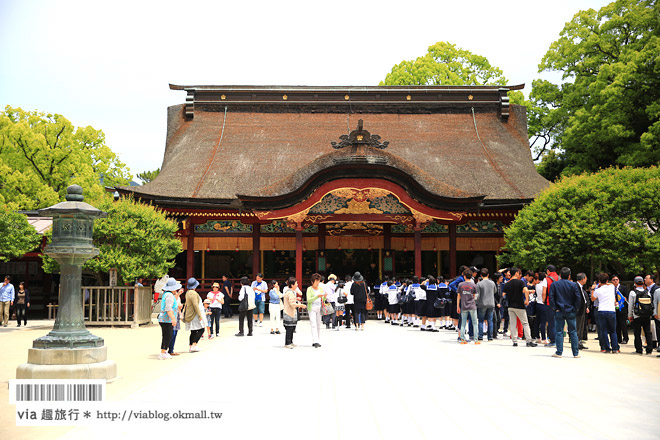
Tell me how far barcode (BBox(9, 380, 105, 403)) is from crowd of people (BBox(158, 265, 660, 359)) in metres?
4.39

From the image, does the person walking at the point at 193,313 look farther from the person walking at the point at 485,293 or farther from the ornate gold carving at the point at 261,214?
the ornate gold carving at the point at 261,214

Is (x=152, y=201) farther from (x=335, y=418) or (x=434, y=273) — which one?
(x=335, y=418)

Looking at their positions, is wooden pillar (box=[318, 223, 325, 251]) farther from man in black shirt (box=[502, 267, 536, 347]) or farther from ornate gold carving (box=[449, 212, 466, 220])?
man in black shirt (box=[502, 267, 536, 347])

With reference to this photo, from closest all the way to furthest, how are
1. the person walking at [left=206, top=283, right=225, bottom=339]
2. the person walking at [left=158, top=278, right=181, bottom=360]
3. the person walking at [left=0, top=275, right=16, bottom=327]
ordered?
the person walking at [left=158, top=278, right=181, bottom=360] → the person walking at [left=206, top=283, right=225, bottom=339] → the person walking at [left=0, top=275, right=16, bottom=327]

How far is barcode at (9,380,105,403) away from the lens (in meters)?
7.11

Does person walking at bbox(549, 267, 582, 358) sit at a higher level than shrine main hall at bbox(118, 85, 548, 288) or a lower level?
lower

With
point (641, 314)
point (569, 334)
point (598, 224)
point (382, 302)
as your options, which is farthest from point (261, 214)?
point (641, 314)

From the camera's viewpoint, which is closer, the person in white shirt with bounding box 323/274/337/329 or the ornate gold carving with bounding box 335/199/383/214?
Result: the person in white shirt with bounding box 323/274/337/329

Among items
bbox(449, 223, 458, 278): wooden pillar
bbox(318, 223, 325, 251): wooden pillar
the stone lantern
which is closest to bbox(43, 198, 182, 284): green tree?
bbox(318, 223, 325, 251): wooden pillar

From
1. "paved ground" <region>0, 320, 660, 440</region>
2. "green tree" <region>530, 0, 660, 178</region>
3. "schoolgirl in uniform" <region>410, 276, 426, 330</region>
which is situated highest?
"green tree" <region>530, 0, 660, 178</region>

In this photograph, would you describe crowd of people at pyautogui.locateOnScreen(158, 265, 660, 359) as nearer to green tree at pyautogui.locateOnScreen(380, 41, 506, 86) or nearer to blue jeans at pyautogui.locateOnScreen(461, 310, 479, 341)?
blue jeans at pyautogui.locateOnScreen(461, 310, 479, 341)

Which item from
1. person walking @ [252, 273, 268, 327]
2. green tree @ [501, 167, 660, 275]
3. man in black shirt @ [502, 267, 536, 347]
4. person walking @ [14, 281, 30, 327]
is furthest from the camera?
person walking @ [14, 281, 30, 327]

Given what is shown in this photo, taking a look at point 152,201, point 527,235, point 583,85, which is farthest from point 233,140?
point 583,85

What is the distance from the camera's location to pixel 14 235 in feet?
65.6
